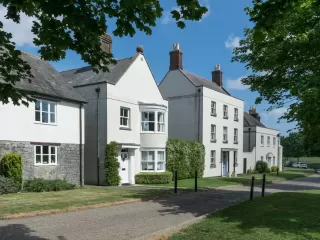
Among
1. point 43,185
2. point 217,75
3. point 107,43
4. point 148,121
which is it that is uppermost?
point 107,43

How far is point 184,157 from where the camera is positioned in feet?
93.9

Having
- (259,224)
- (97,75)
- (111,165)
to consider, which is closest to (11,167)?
(111,165)

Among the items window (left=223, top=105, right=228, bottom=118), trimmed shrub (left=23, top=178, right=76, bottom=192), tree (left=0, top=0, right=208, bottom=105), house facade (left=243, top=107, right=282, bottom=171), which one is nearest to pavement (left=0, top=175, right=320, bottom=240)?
tree (left=0, top=0, right=208, bottom=105)

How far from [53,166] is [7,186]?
3565mm

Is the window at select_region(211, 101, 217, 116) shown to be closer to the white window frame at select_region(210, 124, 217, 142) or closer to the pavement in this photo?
the white window frame at select_region(210, 124, 217, 142)

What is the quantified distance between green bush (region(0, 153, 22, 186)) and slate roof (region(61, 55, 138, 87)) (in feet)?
26.9

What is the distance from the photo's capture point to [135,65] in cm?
2509

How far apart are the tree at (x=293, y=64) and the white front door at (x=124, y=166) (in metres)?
12.2

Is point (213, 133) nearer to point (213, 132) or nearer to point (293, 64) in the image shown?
point (213, 132)

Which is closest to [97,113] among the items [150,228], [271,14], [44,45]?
[150,228]

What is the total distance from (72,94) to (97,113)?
2.61 meters

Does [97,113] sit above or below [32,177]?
above

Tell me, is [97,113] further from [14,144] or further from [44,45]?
[44,45]

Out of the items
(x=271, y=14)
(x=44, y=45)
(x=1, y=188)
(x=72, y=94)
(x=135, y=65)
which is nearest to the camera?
(x=271, y=14)
